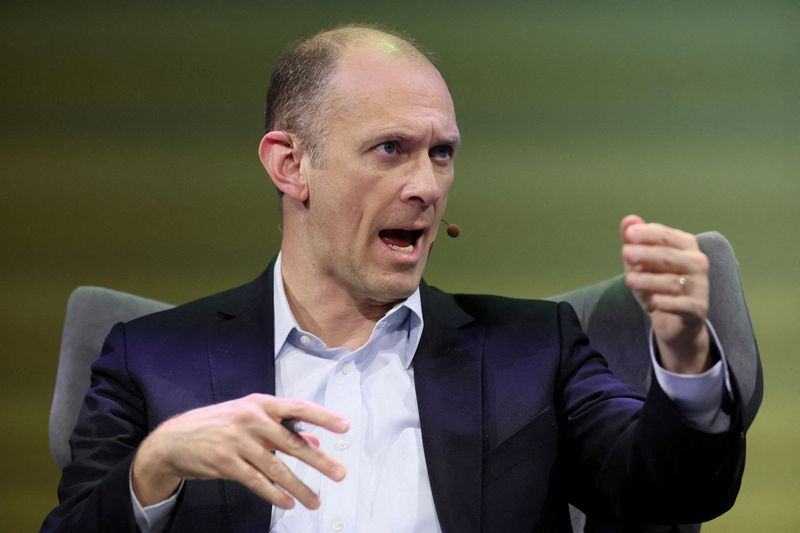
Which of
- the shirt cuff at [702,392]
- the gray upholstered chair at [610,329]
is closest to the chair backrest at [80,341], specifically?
the gray upholstered chair at [610,329]

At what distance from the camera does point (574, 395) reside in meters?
1.65

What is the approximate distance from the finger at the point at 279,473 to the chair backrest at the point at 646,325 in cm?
60

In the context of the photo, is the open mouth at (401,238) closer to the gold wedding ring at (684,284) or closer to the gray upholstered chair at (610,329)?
the gray upholstered chair at (610,329)

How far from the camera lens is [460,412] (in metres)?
1.65

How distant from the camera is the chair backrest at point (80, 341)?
1935 millimetres

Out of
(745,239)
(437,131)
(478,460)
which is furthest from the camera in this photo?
(745,239)

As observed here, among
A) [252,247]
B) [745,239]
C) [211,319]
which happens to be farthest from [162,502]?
[745,239]

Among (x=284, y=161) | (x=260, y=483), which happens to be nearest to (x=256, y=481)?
(x=260, y=483)

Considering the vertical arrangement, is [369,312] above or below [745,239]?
below

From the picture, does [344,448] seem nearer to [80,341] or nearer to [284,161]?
[284,161]

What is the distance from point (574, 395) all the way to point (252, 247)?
41.4 inches

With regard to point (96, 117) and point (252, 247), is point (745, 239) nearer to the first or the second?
point (252, 247)

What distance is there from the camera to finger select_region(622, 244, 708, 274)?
1.18m

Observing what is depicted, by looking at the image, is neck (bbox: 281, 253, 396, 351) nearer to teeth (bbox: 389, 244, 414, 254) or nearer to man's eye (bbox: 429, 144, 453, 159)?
teeth (bbox: 389, 244, 414, 254)
